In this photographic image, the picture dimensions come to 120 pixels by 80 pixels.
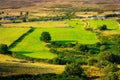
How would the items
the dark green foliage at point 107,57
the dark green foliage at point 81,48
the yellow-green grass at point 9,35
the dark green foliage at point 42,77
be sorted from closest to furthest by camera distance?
the dark green foliage at point 42,77
the dark green foliage at point 107,57
the dark green foliage at point 81,48
the yellow-green grass at point 9,35

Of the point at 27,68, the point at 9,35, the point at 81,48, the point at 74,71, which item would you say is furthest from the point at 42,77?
the point at 9,35

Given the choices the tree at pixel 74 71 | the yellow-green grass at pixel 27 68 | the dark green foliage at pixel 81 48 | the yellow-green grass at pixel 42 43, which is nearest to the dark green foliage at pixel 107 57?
the yellow-green grass at pixel 27 68

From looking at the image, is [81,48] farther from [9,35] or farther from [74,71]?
[9,35]

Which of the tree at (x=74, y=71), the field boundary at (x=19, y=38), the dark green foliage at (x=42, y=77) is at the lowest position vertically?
the dark green foliage at (x=42, y=77)

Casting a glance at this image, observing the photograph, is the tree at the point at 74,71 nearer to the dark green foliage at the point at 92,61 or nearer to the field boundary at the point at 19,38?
the dark green foliage at the point at 92,61

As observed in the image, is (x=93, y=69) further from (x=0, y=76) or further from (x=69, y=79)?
(x=0, y=76)

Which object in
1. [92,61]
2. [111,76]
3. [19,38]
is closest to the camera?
[111,76]
